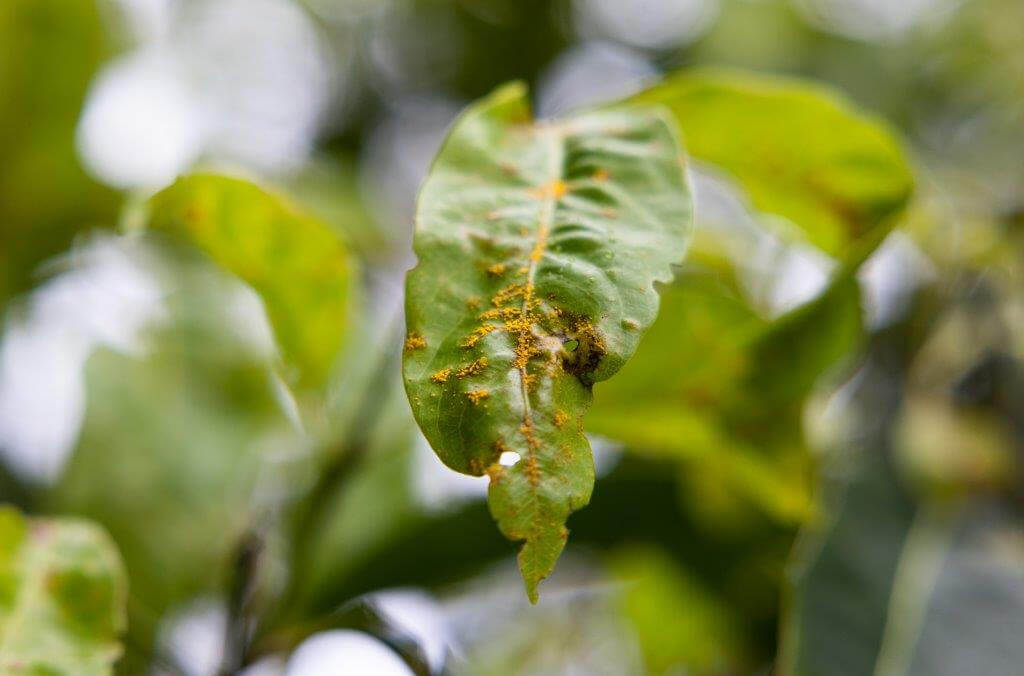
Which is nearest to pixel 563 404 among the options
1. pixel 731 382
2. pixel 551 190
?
pixel 551 190

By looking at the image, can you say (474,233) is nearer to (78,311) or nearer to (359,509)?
(359,509)

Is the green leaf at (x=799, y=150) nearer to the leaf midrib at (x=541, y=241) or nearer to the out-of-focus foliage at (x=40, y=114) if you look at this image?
the leaf midrib at (x=541, y=241)

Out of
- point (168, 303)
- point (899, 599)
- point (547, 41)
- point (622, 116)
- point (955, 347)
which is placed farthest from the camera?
point (547, 41)

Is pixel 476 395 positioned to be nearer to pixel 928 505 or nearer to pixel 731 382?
pixel 731 382

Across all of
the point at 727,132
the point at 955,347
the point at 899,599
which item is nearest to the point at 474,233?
the point at 727,132

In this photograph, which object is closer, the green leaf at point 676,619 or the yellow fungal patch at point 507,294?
the yellow fungal patch at point 507,294

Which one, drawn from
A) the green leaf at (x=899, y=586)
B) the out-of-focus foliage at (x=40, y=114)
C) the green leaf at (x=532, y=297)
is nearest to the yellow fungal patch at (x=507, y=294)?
the green leaf at (x=532, y=297)
